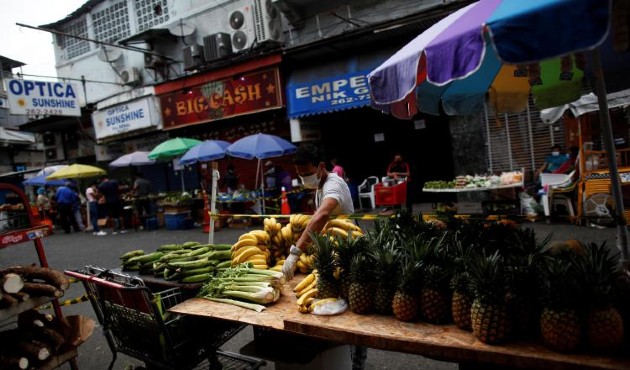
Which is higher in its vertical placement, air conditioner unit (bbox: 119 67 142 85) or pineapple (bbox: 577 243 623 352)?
air conditioner unit (bbox: 119 67 142 85)

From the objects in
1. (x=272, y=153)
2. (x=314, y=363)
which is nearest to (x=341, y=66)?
(x=272, y=153)

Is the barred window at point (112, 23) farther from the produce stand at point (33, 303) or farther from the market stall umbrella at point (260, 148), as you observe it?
the produce stand at point (33, 303)

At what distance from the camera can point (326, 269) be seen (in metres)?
2.67

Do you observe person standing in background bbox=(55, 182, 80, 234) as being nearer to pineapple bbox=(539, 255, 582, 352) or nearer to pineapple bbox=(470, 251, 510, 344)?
pineapple bbox=(470, 251, 510, 344)

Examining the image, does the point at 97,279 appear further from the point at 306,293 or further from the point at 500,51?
the point at 500,51

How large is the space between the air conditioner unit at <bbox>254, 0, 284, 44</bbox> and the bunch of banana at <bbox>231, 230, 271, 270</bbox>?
11.2 meters

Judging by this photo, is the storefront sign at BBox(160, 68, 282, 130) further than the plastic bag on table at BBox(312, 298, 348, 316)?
Yes

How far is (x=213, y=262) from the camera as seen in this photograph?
12.3 feet

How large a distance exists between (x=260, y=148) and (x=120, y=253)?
4.81m

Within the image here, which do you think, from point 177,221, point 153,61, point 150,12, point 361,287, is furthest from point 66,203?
point 361,287

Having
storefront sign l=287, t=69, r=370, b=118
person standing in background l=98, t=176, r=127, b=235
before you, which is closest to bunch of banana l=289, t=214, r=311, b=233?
storefront sign l=287, t=69, r=370, b=118

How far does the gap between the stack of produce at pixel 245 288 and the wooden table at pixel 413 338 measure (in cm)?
9

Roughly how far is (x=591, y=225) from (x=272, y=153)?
803 cm

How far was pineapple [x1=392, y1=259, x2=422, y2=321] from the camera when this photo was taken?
2.25 metres
